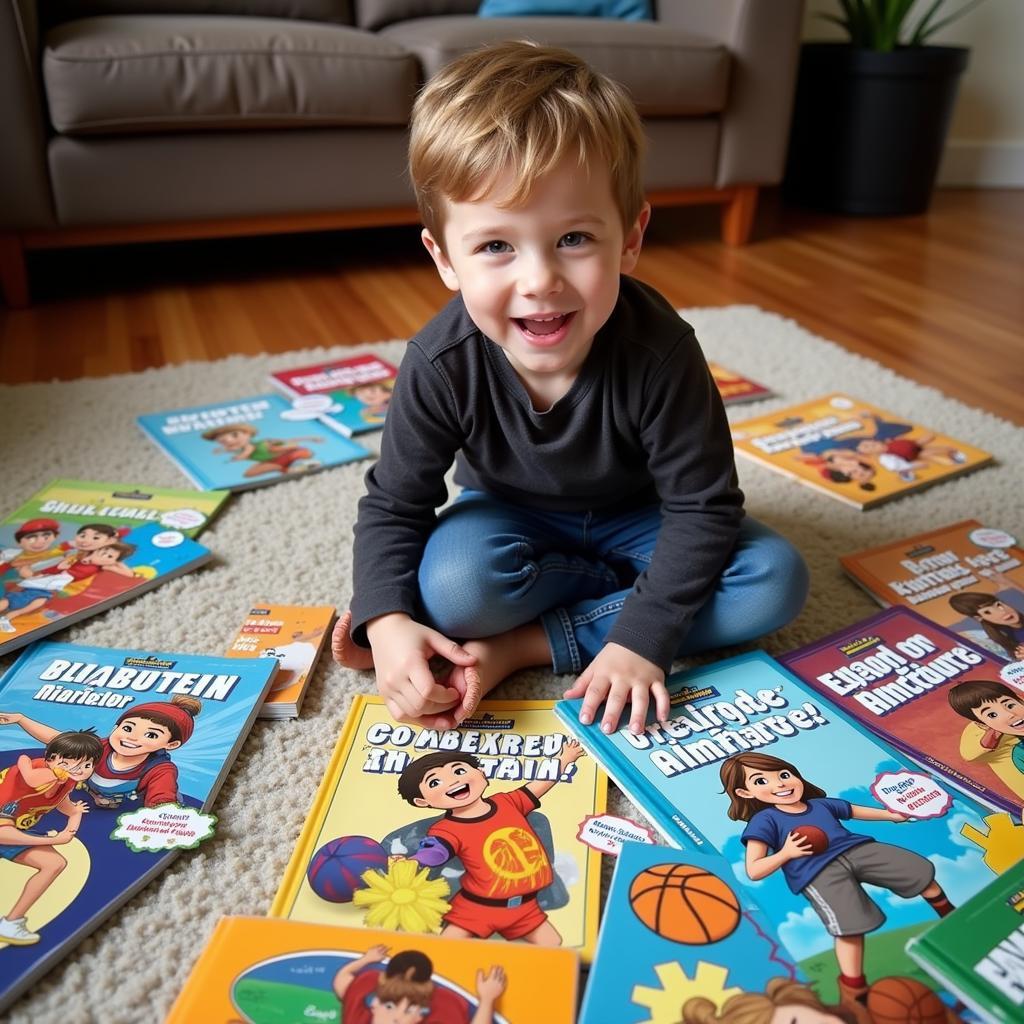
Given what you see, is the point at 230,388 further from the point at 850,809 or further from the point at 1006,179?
the point at 1006,179

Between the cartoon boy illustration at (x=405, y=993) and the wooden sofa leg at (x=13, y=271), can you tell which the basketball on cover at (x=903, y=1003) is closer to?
the cartoon boy illustration at (x=405, y=993)

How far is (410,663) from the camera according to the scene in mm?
751

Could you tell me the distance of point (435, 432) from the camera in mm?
812

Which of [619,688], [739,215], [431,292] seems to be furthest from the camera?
[739,215]

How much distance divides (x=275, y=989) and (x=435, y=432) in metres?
0.44

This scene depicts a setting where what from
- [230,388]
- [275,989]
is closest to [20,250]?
[230,388]

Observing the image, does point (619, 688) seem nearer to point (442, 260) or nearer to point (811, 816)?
point (811, 816)

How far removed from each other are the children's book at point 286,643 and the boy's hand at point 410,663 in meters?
0.07

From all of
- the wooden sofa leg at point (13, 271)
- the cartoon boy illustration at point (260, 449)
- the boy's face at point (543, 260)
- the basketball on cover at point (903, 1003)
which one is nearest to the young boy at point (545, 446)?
the boy's face at point (543, 260)

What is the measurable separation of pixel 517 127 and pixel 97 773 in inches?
21.5

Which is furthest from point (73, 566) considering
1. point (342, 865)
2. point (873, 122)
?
point (873, 122)

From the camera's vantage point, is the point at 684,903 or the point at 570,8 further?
the point at 570,8

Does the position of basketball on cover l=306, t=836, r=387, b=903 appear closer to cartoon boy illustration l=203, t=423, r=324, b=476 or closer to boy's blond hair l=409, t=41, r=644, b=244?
boy's blond hair l=409, t=41, r=644, b=244

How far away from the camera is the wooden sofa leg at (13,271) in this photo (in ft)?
5.47
